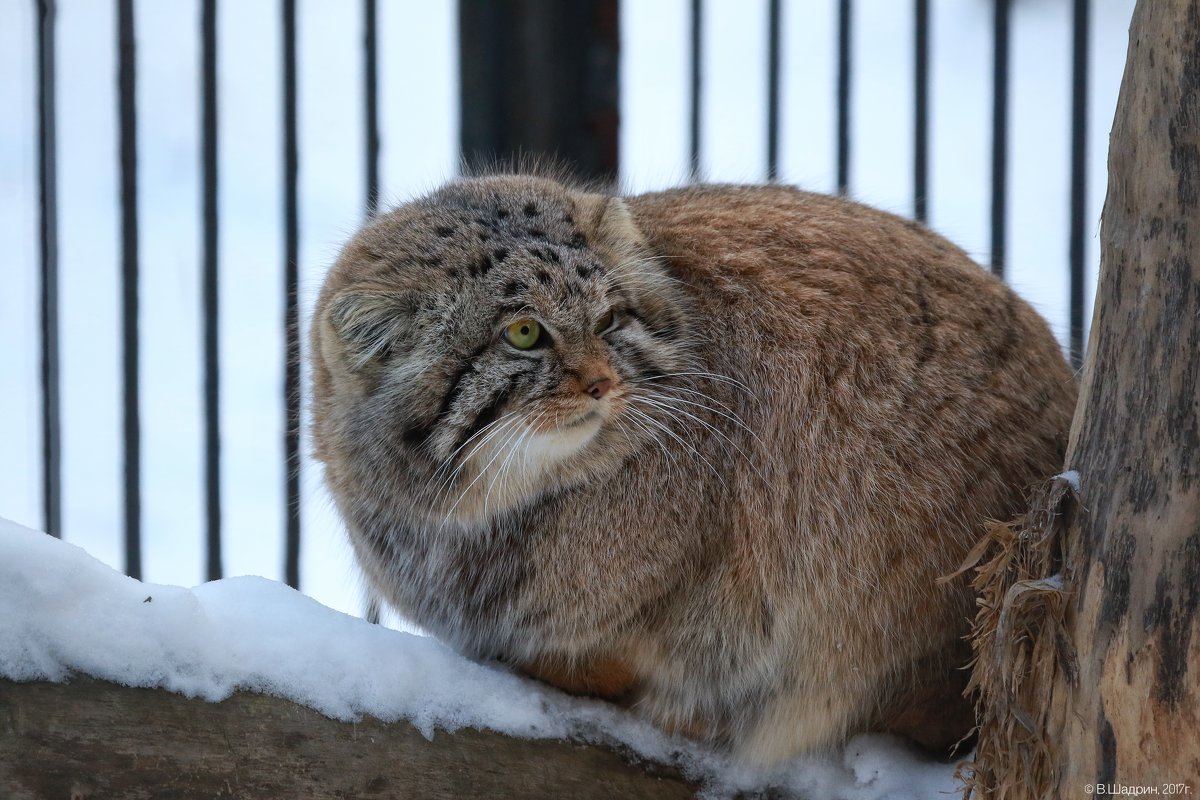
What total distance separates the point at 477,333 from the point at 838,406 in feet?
2.38

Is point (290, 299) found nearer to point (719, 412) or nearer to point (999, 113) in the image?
point (719, 412)

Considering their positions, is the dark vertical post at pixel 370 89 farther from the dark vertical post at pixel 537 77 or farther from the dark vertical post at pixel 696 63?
the dark vertical post at pixel 696 63

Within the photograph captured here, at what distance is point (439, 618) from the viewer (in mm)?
2559

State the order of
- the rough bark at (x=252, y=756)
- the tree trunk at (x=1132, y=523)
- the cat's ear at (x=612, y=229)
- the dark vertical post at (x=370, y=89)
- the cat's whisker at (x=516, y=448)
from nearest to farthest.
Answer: the tree trunk at (x=1132, y=523), the rough bark at (x=252, y=756), the cat's whisker at (x=516, y=448), the cat's ear at (x=612, y=229), the dark vertical post at (x=370, y=89)

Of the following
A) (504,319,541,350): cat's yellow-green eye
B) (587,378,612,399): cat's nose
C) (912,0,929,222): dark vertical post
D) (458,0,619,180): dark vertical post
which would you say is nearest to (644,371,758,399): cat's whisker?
(587,378,612,399): cat's nose

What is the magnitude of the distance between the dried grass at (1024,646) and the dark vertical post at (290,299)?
2.08 metres

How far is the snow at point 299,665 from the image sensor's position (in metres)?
1.93

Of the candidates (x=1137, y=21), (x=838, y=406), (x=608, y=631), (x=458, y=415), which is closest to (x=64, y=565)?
(x=458, y=415)

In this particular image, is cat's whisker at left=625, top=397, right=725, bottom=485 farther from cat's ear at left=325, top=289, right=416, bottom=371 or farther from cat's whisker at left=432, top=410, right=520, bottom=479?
cat's ear at left=325, top=289, right=416, bottom=371

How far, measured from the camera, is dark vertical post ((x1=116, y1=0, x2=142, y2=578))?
11.3ft

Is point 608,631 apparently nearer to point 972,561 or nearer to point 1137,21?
point 972,561

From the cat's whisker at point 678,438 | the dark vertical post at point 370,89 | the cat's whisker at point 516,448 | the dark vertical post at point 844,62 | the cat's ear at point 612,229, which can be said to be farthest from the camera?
the dark vertical post at point 844,62

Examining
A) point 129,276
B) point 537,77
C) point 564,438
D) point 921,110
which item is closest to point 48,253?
point 129,276

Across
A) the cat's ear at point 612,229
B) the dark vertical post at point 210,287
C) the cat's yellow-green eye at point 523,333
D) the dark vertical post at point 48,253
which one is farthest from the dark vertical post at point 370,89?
the cat's yellow-green eye at point 523,333
